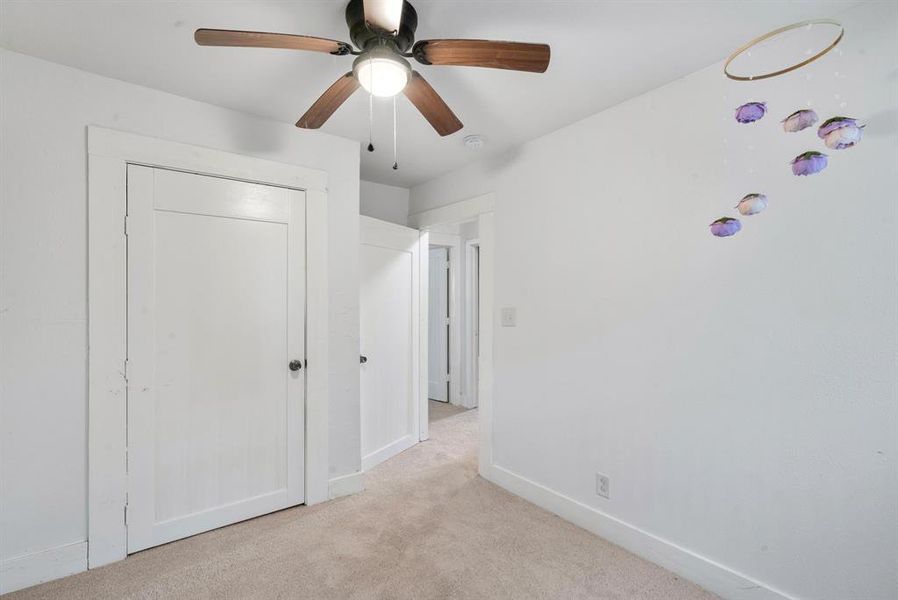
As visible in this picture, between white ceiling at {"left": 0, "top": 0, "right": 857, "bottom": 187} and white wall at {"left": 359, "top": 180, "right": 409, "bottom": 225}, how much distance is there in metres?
1.08

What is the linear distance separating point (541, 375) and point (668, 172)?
4.39 feet

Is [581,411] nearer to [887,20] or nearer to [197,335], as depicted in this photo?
[887,20]

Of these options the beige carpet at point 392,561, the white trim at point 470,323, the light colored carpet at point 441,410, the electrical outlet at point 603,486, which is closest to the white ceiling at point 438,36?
the electrical outlet at point 603,486

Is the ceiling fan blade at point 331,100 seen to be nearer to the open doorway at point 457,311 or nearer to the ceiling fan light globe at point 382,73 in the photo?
the ceiling fan light globe at point 382,73

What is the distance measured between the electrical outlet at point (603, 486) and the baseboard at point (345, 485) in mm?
1496

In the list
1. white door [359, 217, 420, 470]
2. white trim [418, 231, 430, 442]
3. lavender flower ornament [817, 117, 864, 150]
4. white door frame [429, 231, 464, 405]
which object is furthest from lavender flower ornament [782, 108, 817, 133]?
white door frame [429, 231, 464, 405]

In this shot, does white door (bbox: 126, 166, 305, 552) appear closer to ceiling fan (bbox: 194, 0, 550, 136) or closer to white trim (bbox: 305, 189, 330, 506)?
white trim (bbox: 305, 189, 330, 506)

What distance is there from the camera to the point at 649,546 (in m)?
2.00

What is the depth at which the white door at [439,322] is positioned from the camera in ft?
16.1

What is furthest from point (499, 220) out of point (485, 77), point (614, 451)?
point (614, 451)

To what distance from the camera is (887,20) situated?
1407 mm

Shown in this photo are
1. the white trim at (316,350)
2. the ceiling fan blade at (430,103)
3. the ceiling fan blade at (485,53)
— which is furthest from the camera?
the white trim at (316,350)

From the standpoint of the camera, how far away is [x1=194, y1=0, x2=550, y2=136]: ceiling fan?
128 cm

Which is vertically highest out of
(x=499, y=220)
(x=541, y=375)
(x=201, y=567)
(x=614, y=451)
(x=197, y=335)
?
(x=499, y=220)
